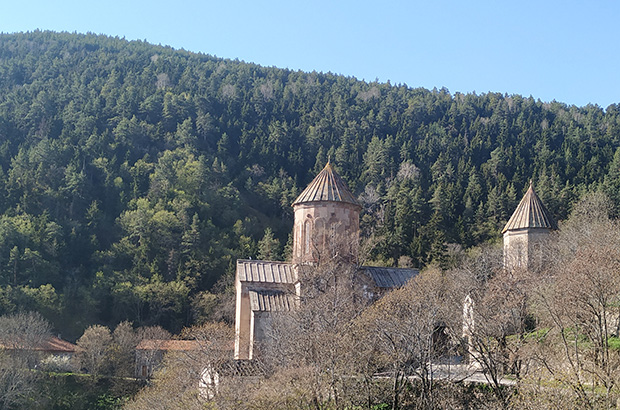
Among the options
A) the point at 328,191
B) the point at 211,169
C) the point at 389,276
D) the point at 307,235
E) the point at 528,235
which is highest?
the point at 211,169

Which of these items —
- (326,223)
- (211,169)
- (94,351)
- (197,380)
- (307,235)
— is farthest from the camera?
(211,169)

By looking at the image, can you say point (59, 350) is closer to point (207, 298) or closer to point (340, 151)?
point (207, 298)

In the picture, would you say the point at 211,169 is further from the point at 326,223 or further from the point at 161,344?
the point at 326,223

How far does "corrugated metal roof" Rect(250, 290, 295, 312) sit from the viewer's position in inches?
817

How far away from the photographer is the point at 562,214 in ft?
135

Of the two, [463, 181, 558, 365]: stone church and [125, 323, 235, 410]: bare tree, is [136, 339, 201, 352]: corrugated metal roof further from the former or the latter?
[463, 181, 558, 365]: stone church

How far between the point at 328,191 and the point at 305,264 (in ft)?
8.28

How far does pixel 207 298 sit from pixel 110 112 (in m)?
26.9

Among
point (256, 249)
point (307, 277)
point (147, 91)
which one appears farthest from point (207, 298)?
point (147, 91)

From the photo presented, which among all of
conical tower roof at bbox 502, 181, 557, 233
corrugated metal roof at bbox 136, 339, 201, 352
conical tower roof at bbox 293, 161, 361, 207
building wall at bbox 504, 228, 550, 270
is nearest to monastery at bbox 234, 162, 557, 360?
conical tower roof at bbox 293, 161, 361, 207

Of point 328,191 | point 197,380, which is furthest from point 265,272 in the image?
point 197,380

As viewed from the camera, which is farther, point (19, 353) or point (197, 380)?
point (19, 353)

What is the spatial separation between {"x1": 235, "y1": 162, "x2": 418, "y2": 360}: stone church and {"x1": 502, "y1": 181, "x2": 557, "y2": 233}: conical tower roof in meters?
5.20

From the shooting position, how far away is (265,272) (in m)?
22.1
